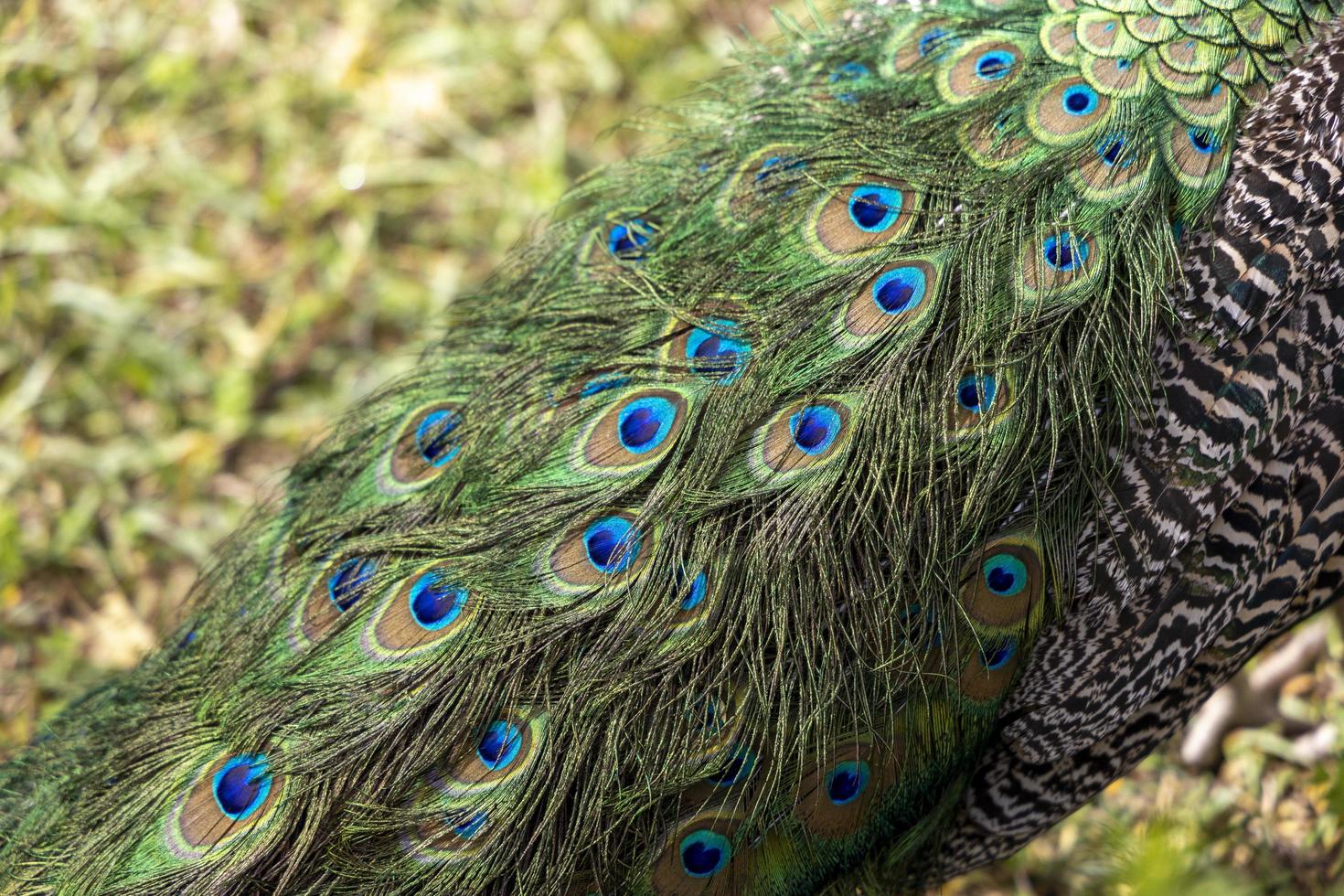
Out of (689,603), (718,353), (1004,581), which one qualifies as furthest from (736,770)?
(718,353)

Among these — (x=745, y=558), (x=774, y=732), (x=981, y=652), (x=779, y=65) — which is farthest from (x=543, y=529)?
(x=779, y=65)

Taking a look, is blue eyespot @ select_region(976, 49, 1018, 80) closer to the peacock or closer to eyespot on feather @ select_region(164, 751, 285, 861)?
the peacock

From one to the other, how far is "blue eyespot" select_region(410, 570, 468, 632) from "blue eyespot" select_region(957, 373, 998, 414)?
872 mm

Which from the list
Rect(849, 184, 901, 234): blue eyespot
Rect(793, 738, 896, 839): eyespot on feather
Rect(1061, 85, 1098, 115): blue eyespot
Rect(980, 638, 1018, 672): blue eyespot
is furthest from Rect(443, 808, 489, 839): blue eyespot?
Rect(1061, 85, 1098, 115): blue eyespot

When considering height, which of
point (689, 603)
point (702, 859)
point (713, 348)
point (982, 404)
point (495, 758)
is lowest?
point (702, 859)

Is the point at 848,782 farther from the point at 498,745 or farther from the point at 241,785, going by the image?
the point at 241,785

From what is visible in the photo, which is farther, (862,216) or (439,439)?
(439,439)

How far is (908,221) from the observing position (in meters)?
2.14

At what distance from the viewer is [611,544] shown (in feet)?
6.66

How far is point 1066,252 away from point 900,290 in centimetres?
28

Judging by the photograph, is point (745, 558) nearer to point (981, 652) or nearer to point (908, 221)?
point (981, 652)

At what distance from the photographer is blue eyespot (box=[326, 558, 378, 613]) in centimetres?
213

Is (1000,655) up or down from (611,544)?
down

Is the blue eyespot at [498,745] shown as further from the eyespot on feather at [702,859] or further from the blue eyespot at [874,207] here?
the blue eyespot at [874,207]
